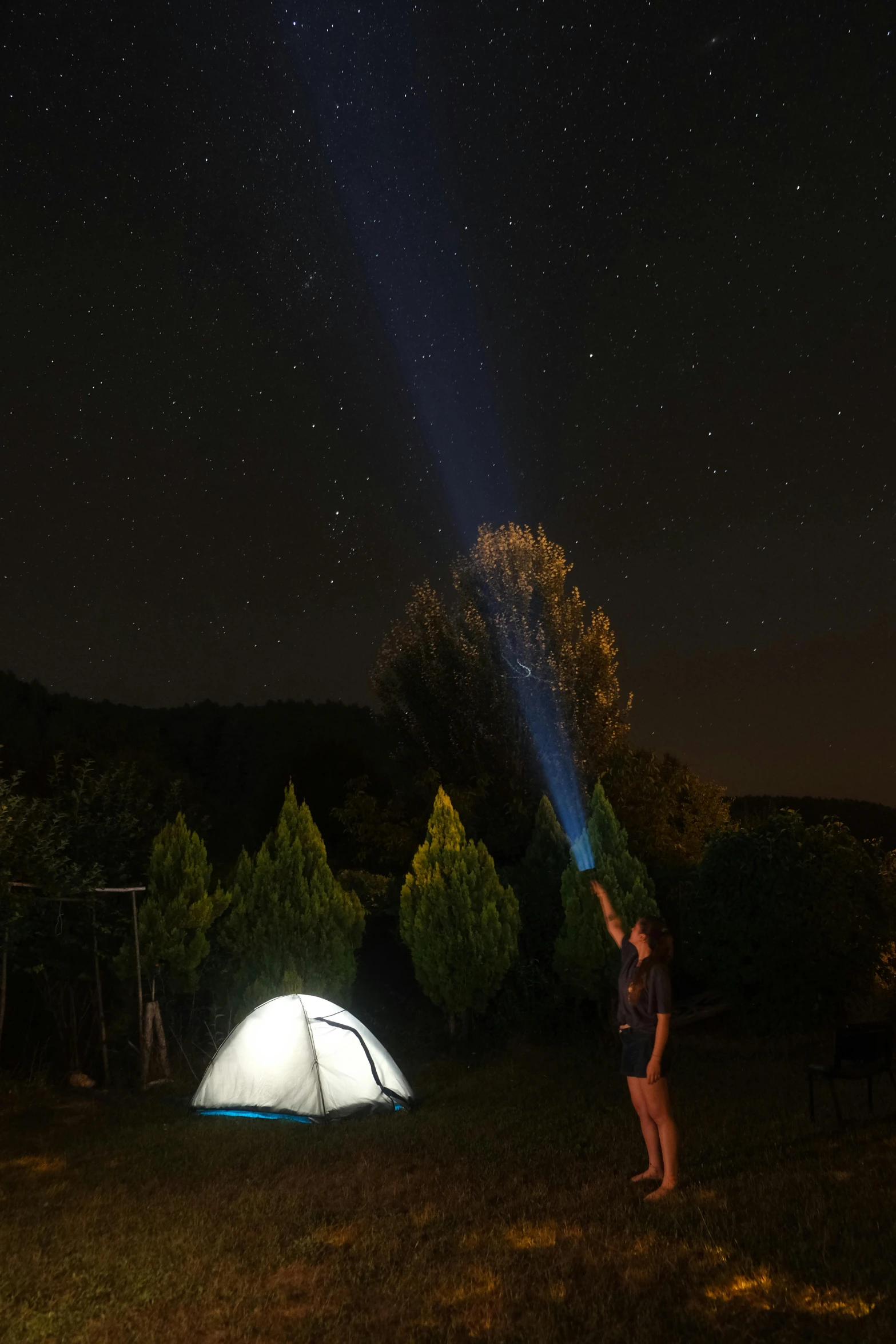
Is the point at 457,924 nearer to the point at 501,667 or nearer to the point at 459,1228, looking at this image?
the point at 459,1228

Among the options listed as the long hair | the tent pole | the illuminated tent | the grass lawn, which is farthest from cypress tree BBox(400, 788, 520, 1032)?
the long hair

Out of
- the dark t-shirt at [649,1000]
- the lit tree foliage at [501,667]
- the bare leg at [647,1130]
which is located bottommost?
the bare leg at [647,1130]

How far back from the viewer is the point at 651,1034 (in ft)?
21.1

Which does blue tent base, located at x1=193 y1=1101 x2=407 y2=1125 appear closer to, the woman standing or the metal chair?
the woman standing

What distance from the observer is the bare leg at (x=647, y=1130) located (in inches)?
254

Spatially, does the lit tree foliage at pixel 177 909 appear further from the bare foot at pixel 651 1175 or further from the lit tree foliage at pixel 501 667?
the lit tree foliage at pixel 501 667

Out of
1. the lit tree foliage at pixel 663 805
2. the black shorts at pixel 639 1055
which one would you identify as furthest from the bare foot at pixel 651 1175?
the lit tree foliage at pixel 663 805

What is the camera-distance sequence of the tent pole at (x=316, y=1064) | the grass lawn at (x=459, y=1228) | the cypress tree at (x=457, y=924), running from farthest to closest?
the cypress tree at (x=457, y=924)
the tent pole at (x=316, y=1064)
the grass lawn at (x=459, y=1228)

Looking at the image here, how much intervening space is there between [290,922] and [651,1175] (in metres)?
8.81

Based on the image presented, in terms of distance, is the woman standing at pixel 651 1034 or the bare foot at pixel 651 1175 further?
the bare foot at pixel 651 1175

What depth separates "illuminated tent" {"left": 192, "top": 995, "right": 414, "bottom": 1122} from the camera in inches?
404

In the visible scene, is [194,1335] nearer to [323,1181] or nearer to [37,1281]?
[37,1281]

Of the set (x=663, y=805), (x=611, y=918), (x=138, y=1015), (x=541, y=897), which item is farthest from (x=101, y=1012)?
(x=663, y=805)

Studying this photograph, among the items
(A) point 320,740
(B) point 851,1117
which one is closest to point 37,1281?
(B) point 851,1117
